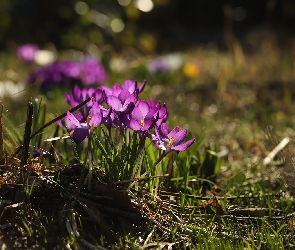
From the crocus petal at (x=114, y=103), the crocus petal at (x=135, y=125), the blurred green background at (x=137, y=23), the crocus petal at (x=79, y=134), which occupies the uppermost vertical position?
the crocus petal at (x=114, y=103)

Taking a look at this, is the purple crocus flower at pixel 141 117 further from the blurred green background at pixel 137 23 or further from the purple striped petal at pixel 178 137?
the blurred green background at pixel 137 23

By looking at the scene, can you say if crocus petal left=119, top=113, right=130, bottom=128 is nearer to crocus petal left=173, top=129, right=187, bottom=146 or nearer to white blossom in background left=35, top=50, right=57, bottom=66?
crocus petal left=173, top=129, right=187, bottom=146

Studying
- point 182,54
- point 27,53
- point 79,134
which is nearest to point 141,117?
point 79,134

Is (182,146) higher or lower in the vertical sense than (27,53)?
higher

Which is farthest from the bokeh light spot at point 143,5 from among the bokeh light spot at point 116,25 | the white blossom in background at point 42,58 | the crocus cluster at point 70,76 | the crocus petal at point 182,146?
the crocus petal at point 182,146

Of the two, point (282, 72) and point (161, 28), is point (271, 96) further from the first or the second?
point (161, 28)

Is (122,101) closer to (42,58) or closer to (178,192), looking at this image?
(178,192)
